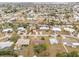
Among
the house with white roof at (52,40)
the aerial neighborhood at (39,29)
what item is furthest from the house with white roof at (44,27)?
the house with white roof at (52,40)

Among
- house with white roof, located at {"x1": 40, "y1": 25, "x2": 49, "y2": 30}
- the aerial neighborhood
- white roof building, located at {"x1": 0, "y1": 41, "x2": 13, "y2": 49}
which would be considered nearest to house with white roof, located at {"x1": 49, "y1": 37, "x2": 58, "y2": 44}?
the aerial neighborhood

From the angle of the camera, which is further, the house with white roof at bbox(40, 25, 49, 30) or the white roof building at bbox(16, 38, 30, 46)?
the house with white roof at bbox(40, 25, 49, 30)

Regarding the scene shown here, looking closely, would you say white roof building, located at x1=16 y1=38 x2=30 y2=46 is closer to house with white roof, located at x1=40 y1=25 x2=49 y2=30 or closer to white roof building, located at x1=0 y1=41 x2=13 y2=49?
A: white roof building, located at x1=0 y1=41 x2=13 y2=49

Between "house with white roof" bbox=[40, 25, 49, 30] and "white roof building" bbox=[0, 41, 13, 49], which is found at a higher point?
"house with white roof" bbox=[40, 25, 49, 30]

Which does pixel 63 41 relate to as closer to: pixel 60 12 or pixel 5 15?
pixel 60 12

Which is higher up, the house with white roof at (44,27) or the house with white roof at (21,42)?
the house with white roof at (44,27)

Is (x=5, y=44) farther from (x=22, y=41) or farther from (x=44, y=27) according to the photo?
(x=44, y=27)

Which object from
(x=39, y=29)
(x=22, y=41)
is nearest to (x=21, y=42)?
(x=22, y=41)

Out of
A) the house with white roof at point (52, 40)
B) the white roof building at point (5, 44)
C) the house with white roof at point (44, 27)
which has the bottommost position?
the white roof building at point (5, 44)

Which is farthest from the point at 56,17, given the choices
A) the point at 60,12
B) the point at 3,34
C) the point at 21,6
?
the point at 3,34

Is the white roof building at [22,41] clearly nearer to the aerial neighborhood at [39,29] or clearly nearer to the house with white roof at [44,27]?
the aerial neighborhood at [39,29]
